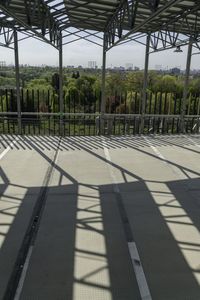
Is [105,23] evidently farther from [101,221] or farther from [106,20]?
[101,221]

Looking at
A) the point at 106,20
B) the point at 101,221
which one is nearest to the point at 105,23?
the point at 106,20

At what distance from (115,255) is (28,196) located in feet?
7.59

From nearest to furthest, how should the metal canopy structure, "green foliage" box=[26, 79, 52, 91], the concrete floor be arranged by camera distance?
the concrete floor < the metal canopy structure < "green foliage" box=[26, 79, 52, 91]

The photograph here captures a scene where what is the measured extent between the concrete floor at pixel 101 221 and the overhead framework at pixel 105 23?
10.2 ft

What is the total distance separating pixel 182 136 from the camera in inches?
427

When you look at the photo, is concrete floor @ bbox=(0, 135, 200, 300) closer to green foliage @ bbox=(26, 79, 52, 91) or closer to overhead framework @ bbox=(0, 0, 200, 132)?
overhead framework @ bbox=(0, 0, 200, 132)

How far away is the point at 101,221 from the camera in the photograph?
4641 millimetres

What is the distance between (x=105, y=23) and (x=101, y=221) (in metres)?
7.63

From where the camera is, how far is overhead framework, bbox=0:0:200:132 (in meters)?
7.47

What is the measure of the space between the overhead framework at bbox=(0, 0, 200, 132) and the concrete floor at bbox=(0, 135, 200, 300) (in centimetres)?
311

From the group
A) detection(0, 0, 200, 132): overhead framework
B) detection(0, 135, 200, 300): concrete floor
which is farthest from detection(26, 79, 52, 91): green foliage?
detection(0, 135, 200, 300): concrete floor

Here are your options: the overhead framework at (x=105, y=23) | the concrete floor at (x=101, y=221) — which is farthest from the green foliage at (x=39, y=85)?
the concrete floor at (x=101, y=221)

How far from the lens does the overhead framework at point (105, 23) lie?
24.5 ft

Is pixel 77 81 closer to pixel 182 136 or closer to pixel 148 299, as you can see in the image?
pixel 182 136
